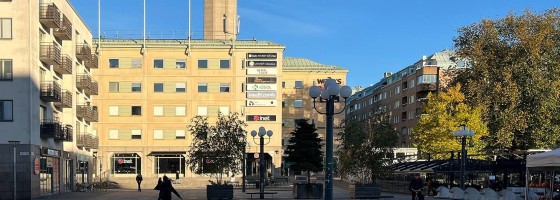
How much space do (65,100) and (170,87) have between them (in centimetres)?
2893

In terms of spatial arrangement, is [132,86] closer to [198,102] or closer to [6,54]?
[198,102]

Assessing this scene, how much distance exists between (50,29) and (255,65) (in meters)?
34.4

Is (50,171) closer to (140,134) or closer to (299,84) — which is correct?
(140,134)

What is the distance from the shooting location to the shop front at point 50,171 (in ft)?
132

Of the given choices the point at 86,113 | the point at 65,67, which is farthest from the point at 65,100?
the point at 86,113

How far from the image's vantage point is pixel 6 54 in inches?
1478

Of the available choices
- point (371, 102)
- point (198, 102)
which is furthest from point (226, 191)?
point (371, 102)

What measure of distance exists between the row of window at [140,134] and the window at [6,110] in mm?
36517

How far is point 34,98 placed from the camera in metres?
38.6

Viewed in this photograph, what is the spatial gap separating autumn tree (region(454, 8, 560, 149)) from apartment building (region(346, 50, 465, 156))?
27183 mm

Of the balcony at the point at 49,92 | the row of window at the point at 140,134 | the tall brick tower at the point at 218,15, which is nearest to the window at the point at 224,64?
the row of window at the point at 140,134

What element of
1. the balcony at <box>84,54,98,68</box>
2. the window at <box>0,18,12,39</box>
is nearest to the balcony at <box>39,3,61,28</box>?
the window at <box>0,18,12,39</box>

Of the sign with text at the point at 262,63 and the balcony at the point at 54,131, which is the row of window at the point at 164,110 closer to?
the sign with text at the point at 262,63

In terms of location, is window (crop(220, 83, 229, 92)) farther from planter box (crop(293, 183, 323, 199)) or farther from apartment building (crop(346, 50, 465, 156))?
planter box (crop(293, 183, 323, 199))
